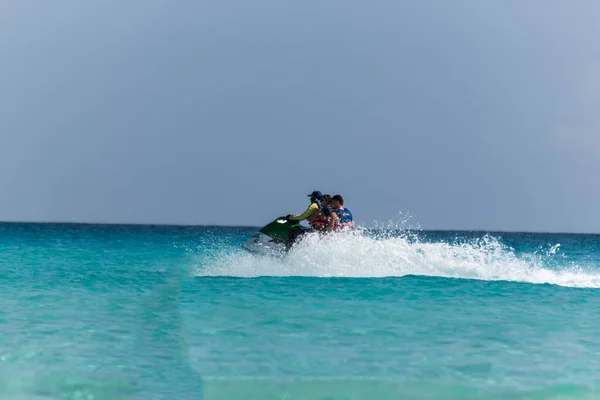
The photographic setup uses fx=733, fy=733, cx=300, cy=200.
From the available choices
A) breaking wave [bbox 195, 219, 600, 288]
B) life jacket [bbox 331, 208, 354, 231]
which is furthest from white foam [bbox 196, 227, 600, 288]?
life jacket [bbox 331, 208, 354, 231]

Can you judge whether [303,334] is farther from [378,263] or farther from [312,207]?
[378,263]

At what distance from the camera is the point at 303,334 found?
316 inches

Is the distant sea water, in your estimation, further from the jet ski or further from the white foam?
the jet ski

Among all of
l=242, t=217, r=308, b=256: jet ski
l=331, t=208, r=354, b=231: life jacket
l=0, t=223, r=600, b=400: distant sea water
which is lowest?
l=0, t=223, r=600, b=400: distant sea water

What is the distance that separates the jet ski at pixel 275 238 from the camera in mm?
14000

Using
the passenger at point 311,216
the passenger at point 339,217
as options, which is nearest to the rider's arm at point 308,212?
the passenger at point 311,216

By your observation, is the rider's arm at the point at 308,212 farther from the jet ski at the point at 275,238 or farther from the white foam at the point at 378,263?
the white foam at the point at 378,263

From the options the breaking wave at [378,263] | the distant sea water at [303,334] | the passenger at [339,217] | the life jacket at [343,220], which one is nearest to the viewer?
the distant sea water at [303,334]

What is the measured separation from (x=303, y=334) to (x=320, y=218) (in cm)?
607

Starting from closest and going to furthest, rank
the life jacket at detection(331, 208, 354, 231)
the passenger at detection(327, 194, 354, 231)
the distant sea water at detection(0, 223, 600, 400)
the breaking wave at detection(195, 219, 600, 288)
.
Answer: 1. the distant sea water at detection(0, 223, 600, 400)
2. the passenger at detection(327, 194, 354, 231)
3. the life jacket at detection(331, 208, 354, 231)
4. the breaking wave at detection(195, 219, 600, 288)

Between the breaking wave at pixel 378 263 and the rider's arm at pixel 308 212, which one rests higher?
the rider's arm at pixel 308 212

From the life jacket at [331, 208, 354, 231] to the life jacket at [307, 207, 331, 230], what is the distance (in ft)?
0.47

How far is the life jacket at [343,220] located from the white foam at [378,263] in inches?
6.1

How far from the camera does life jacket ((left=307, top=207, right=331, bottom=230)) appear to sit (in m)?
13.9
